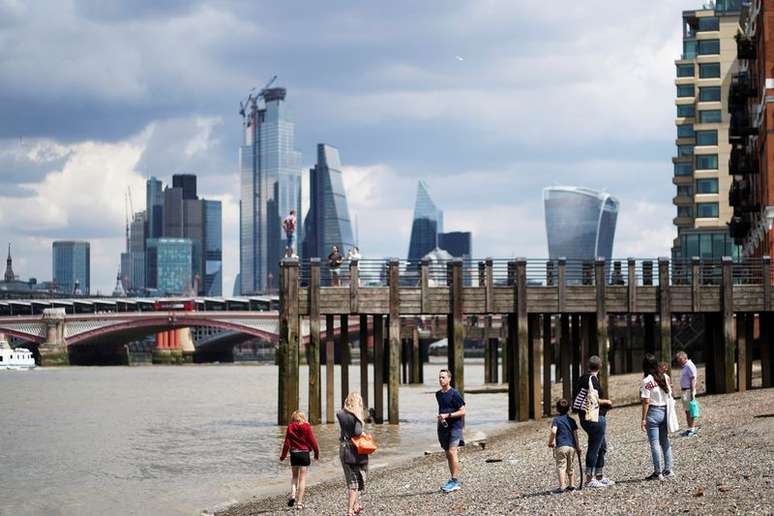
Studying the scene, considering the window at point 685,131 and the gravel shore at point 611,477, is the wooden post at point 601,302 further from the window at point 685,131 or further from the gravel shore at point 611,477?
the window at point 685,131

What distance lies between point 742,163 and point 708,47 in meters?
40.6

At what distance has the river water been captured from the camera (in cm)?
2856

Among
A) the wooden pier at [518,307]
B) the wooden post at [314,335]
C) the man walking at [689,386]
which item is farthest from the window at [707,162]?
the man walking at [689,386]

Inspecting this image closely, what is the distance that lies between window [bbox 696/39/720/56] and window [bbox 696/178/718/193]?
11.4m

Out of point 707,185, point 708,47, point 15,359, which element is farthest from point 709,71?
point 15,359

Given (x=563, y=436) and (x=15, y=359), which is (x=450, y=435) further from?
(x=15, y=359)

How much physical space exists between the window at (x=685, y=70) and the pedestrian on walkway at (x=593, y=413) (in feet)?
318

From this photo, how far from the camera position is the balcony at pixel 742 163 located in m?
65.3

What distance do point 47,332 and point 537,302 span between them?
124 m

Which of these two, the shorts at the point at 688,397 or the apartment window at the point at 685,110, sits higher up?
the apartment window at the point at 685,110

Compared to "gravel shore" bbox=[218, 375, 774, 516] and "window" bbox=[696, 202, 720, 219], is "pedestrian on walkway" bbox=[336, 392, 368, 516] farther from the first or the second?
"window" bbox=[696, 202, 720, 219]

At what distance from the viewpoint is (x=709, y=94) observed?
4077 inches

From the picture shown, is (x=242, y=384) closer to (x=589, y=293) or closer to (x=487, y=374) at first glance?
(x=487, y=374)

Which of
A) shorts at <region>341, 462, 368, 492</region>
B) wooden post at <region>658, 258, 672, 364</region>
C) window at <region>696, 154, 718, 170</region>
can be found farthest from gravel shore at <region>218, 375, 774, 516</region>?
window at <region>696, 154, 718, 170</region>
